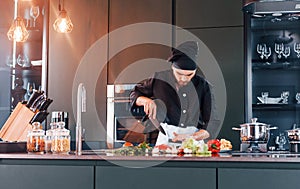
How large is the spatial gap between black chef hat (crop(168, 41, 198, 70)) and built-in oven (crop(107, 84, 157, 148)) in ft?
1.52

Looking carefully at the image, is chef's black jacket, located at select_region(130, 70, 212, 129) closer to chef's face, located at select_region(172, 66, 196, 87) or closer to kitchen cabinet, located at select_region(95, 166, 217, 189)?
chef's face, located at select_region(172, 66, 196, 87)

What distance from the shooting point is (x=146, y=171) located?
6.39 ft

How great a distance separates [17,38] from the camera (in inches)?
125

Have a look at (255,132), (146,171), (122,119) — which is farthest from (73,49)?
(146,171)

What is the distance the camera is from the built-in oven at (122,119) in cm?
371

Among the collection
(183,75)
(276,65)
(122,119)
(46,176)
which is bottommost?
(46,176)

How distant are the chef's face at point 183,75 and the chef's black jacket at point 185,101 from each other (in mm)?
38

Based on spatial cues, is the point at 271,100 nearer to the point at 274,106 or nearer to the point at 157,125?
the point at 274,106

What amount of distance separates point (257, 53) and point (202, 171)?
2.01m

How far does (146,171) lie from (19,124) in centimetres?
123

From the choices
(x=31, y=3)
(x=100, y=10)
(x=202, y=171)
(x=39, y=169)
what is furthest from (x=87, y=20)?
(x=202, y=171)

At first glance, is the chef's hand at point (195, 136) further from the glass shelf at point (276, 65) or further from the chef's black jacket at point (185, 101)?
the glass shelf at point (276, 65)

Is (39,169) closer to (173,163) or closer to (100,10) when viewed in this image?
(173,163)

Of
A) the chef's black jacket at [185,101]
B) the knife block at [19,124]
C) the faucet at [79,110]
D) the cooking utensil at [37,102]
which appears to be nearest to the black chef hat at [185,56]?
the chef's black jacket at [185,101]
